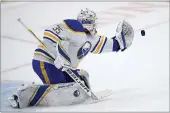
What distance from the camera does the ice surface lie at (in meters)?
2.13

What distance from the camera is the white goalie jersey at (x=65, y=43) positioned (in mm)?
2035

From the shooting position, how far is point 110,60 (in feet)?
9.25

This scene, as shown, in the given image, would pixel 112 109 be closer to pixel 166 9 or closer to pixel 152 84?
pixel 152 84

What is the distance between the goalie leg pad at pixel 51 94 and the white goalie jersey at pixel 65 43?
100 mm

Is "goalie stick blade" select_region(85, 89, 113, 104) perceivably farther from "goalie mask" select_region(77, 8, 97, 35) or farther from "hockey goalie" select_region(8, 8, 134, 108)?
"goalie mask" select_region(77, 8, 97, 35)

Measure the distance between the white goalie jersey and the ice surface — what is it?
21 cm

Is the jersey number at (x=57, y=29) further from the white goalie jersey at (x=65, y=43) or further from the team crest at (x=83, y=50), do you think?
the team crest at (x=83, y=50)

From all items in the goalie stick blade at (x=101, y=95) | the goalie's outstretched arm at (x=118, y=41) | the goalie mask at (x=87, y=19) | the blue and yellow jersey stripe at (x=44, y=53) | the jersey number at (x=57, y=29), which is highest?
the goalie mask at (x=87, y=19)

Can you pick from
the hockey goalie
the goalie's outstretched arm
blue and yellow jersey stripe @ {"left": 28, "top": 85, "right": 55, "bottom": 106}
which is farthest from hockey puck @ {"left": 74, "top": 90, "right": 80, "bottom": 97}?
the goalie's outstretched arm

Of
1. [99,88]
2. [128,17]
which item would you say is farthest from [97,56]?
[128,17]

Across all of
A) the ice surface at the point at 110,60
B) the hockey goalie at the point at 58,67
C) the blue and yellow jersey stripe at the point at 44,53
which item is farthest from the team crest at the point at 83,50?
the ice surface at the point at 110,60

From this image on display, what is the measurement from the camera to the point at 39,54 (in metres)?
2.15

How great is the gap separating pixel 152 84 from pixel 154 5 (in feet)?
4.00

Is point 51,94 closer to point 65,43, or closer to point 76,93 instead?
point 76,93
